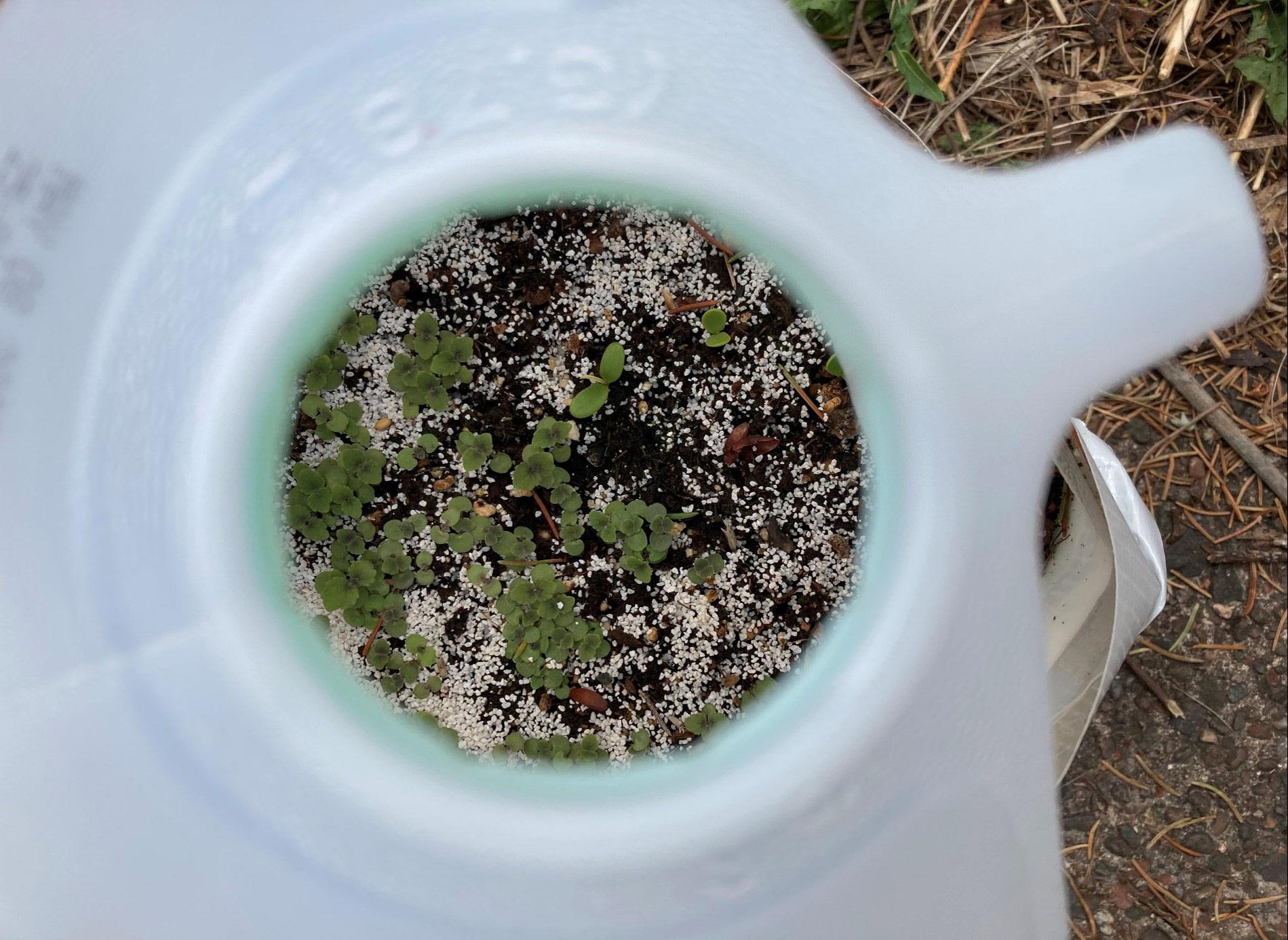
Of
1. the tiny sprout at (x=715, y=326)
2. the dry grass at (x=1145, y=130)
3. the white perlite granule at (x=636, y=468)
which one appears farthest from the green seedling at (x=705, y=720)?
the dry grass at (x=1145, y=130)

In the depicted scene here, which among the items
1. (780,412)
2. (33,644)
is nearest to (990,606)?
(780,412)

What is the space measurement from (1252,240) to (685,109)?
0.29 metres

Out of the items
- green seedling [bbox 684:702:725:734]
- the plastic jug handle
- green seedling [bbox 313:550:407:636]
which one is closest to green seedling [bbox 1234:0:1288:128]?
the plastic jug handle

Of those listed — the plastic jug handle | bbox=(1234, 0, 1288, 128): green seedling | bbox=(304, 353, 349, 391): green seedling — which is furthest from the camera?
bbox=(1234, 0, 1288, 128): green seedling

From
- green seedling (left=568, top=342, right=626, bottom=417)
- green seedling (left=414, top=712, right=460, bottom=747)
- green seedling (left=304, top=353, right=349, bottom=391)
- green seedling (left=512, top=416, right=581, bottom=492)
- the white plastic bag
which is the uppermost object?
green seedling (left=304, top=353, right=349, bottom=391)

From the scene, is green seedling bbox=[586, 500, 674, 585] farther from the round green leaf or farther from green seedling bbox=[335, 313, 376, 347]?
green seedling bbox=[335, 313, 376, 347]

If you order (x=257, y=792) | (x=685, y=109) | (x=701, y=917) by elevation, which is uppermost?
(x=685, y=109)

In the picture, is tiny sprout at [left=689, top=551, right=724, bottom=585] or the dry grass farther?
the dry grass

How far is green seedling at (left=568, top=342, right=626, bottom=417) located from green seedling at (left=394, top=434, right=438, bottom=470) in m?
0.11

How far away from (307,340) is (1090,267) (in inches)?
16.5

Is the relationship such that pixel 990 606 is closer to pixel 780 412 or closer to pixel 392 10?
pixel 780 412

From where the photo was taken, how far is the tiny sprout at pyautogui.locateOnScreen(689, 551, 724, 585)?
29.5 inches

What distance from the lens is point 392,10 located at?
0.53 m

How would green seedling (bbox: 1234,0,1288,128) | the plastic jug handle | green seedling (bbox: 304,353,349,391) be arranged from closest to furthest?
the plastic jug handle → green seedling (bbox: 304,353,349,391) → green seedling (bbox: 1234,0,1288,128)
